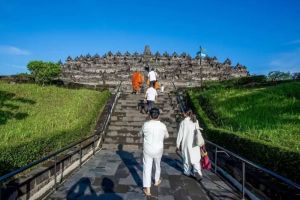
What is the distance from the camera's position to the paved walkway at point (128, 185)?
780 centimetres

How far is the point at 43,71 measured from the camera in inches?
1321

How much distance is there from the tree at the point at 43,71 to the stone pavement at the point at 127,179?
60.8 feet

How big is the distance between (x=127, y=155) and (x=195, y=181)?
480cm

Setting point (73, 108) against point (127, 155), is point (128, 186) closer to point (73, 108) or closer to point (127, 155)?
point (127, 155)

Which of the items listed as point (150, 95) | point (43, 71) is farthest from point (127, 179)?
point (43, 71)

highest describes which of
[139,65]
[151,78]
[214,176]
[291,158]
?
[139,65]

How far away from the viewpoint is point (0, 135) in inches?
421

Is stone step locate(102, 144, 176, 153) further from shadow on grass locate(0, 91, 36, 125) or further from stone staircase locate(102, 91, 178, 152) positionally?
shadow on grass locate(0, 91, 36, 125)

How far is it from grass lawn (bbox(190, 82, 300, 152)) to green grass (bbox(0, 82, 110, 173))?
604 centimetres

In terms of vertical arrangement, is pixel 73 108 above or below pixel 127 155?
above

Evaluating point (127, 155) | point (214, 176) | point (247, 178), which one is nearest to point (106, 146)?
point (127, 155)

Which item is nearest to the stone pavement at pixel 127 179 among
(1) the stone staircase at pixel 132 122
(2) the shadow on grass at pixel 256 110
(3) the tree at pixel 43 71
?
(1) the stone staircase at pixel 132 122

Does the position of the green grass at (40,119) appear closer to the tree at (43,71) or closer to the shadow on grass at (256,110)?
the shadow on grass at (256,110)

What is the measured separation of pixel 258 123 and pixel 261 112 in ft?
5.79
